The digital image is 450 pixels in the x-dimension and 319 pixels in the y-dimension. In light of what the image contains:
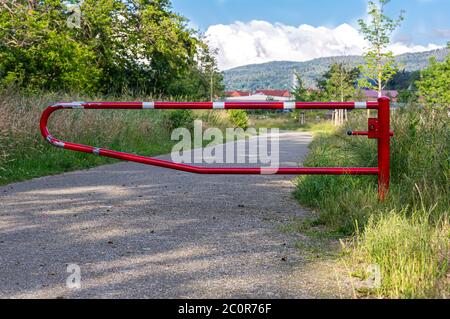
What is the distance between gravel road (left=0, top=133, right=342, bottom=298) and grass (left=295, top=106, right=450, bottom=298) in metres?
0.44

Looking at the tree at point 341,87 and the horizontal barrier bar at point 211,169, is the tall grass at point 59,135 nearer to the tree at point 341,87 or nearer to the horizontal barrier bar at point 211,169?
the horizontal barrier bar at point 211,169

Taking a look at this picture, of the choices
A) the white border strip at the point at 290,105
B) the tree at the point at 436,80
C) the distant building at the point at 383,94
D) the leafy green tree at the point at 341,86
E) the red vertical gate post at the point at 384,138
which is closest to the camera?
the red vertical gate post at the point at 384,138

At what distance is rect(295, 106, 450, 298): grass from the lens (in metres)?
3.62

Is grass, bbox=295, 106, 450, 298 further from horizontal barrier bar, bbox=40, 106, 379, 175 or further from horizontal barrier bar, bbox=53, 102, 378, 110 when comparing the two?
horizontal barrier bar, bbox=53, 102, 378, 110

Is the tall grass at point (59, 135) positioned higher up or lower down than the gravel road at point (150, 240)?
higher up

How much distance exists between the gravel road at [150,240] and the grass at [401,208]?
0.44 m

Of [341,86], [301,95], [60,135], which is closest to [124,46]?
[341,86]

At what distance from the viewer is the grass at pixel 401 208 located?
11.9ft

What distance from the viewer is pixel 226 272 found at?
4.10 m

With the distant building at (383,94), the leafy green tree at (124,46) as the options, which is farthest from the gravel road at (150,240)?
the leafy green tree at (124,46)

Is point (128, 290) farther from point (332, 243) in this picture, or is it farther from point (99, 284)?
point (332, 243)

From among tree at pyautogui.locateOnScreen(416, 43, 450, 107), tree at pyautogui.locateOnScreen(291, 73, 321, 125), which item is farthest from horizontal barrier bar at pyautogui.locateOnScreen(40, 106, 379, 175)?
tree at pyautogui.locateOnScreen(291, 73, 321, 125)
